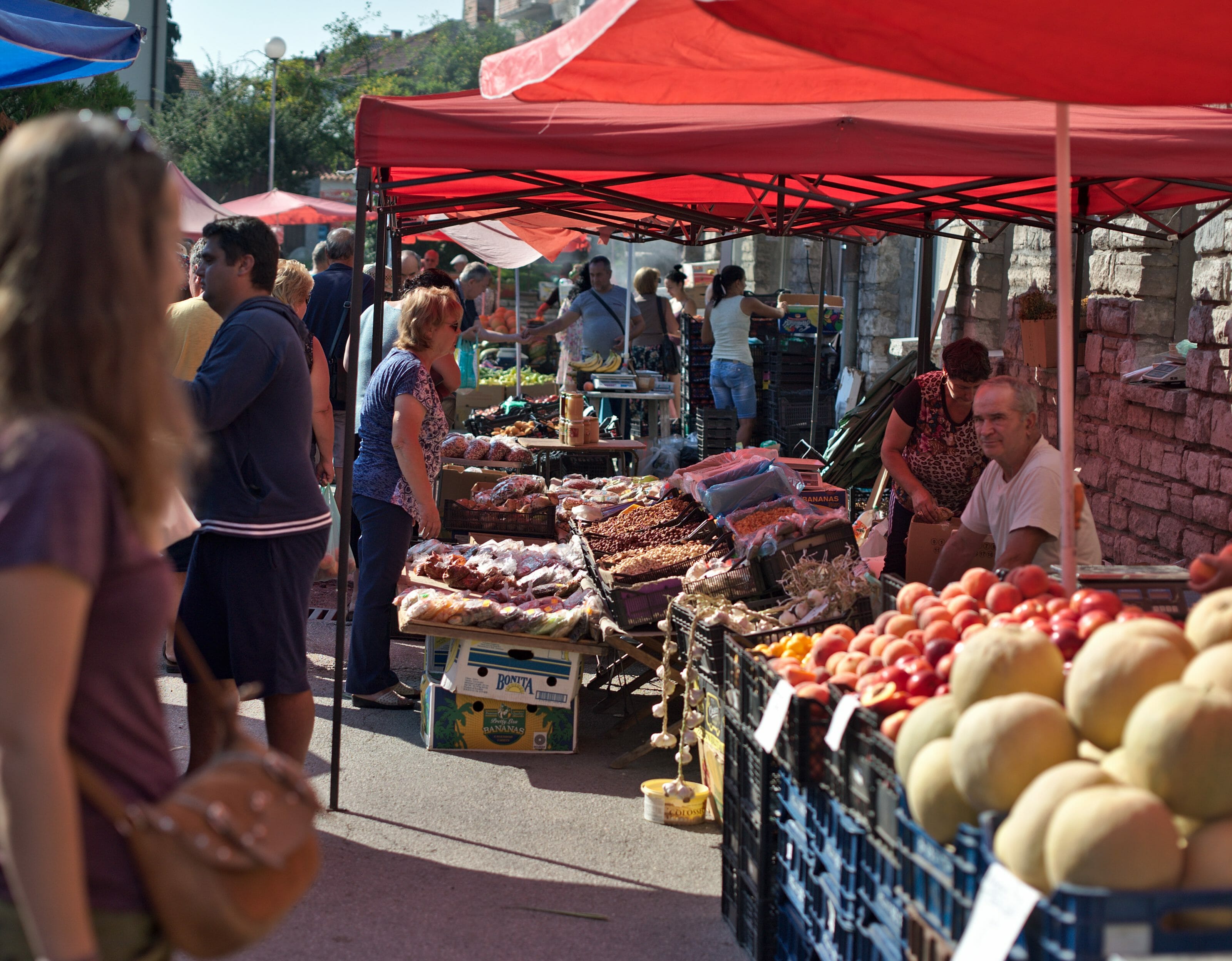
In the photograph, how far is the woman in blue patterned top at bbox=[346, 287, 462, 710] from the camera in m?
5.60

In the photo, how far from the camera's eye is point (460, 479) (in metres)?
8.93

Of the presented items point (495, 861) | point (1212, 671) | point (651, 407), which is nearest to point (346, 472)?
point (495, 861)

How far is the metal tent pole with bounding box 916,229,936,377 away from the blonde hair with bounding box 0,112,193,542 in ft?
22.5

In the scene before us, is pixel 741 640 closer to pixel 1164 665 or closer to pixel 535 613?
pixel 535 613

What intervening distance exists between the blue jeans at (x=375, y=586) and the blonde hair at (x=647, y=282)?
25.7 ft

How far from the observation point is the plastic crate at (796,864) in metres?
3.12

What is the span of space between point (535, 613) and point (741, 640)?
5.30 ft

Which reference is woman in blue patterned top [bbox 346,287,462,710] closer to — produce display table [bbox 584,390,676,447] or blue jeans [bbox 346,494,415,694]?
blue jeans [bbox 346,494,415,694]

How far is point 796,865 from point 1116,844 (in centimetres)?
165

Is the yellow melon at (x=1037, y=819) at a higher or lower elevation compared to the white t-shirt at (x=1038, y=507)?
lower

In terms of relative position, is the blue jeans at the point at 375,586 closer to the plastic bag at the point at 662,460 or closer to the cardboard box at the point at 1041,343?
the cardboard box at the point at 1041,343

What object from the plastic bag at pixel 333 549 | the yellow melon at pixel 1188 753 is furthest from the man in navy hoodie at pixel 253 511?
the plastic bag at pixel 333 549

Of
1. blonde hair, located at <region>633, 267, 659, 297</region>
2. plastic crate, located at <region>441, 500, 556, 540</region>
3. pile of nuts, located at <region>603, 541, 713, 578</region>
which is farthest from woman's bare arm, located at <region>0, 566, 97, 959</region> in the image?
blonde hair, located at <region>633, 267, 659, 297</region>

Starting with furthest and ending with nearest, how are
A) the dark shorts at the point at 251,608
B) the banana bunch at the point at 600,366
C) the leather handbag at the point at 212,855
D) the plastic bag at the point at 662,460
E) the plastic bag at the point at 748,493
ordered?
the banana bunch at the point at 600,366 < the plastic bag at the point at 662,460 < the plastic bag at the point at 748,493 < the dark shorts at the point at 251,608 < the leather handbag at the point at 212,855
